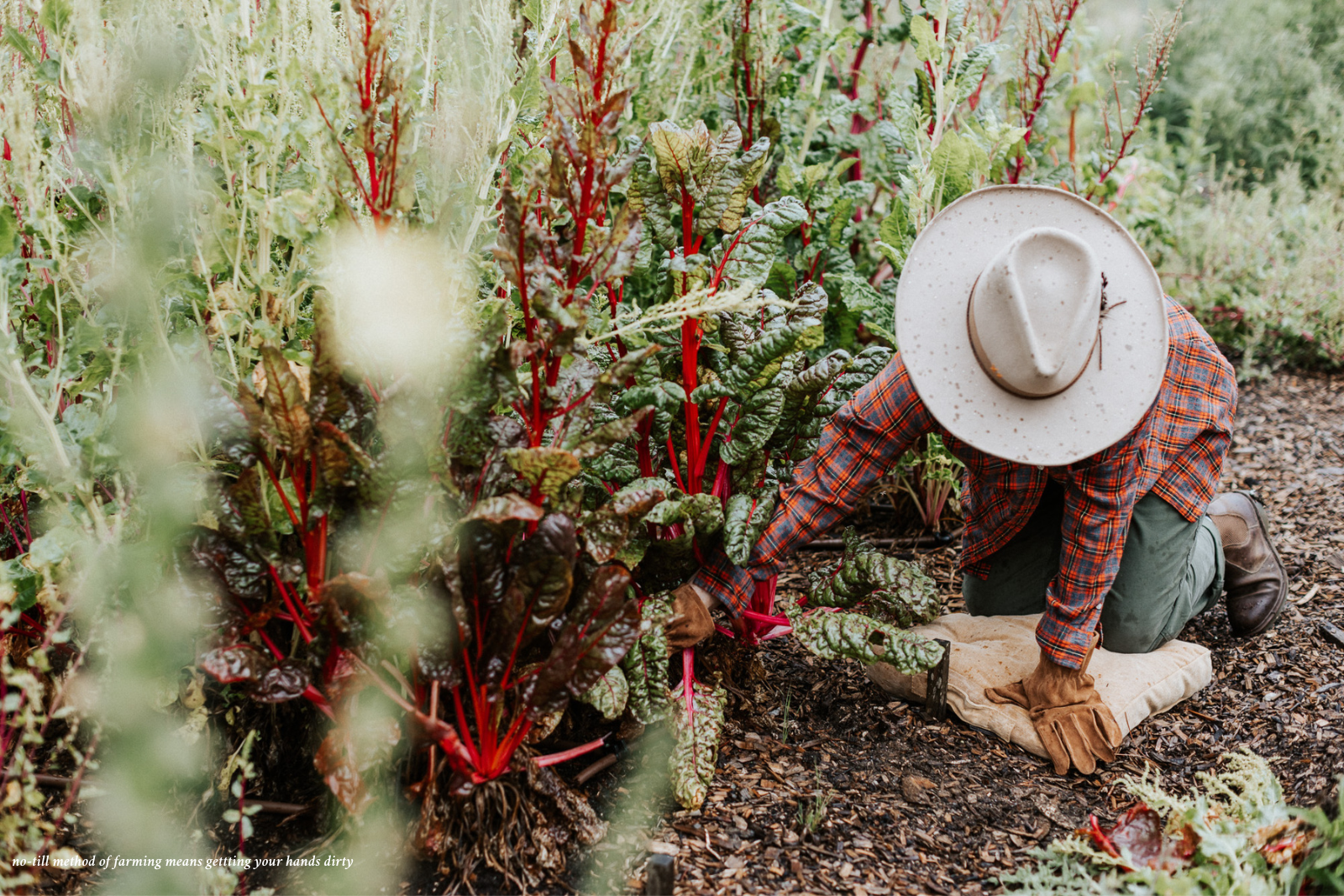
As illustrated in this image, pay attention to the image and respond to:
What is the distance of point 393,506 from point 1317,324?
4.40 metres

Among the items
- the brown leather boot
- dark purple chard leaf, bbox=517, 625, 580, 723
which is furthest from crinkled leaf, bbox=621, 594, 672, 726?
the brown leather boot

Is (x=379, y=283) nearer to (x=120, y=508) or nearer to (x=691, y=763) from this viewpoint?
(x=120, y=508)

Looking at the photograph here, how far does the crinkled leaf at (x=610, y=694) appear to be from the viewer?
1.57 metres

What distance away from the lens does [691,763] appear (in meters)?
1.69

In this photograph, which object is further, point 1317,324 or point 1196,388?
point 1317,324

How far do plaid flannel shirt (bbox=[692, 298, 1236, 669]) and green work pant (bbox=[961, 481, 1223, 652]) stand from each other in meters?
0.10

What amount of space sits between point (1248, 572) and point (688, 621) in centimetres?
158

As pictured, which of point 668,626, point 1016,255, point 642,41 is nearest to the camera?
point 1016,255

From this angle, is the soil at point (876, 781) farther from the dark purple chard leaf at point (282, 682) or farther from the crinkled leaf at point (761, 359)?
the crinkled leaf at point (761, 359)

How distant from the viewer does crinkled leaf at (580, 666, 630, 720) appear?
1.57 metres

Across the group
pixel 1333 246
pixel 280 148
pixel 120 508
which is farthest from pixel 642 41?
pixel 1333 246

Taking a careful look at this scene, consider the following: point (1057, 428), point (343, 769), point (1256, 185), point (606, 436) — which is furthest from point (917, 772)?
point (1256, 185)

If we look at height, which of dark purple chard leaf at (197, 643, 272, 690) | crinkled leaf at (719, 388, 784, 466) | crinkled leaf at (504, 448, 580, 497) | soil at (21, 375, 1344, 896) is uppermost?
crinkled leaf at (504, 448, 580, 497)

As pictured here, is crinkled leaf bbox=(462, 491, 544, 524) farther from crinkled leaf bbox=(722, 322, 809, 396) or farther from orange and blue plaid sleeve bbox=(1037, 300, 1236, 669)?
orange and blue plaid sleeve bbox=(1037, 300, 1236, 669)
